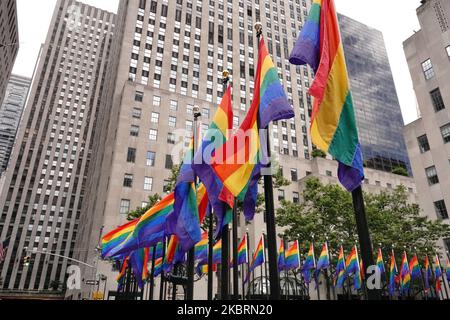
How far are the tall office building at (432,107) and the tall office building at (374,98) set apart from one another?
2571 inches

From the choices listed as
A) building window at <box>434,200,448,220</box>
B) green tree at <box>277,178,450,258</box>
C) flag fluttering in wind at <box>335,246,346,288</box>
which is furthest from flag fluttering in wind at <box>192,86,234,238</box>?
building window at <box>434,200,448,220</box>

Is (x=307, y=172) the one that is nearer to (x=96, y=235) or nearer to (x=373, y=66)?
(x=96, y=235)

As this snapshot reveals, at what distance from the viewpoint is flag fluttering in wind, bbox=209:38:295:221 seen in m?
9.35

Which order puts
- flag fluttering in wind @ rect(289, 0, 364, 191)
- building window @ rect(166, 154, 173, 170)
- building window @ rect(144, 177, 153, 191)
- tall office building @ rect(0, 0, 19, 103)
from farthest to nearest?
tall office building @ rect(0, 0, 19, 103), building window @ rect(166, 154, 173, 170), building window @ rect(144, 177, 153, 191), flag fluttering in wind @ rect(289, 0, 364, 191)

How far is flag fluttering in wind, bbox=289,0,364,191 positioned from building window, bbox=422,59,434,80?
40962 millimetres

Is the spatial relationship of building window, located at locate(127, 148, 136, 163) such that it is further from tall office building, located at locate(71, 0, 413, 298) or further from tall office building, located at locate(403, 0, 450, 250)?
tall office building, located at locate(403, 0, 450, 250)

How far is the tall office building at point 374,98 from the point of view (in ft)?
373

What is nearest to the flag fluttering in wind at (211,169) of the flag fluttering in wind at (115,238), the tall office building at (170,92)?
the flag fluttering in wind at (115,238)

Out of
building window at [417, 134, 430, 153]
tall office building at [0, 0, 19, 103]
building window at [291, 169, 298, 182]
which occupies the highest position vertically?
tall office building at [0, 0, 19, 103]

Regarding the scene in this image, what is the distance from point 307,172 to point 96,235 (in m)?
38.9

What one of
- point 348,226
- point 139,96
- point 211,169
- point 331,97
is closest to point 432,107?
point 348,226

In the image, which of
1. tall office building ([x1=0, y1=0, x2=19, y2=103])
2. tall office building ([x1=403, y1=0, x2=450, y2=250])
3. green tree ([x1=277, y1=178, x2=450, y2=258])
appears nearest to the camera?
green tree ([x1=277, y1=178, x2=450, y2=258])

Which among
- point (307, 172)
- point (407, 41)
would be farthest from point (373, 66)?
point (407, 41)
